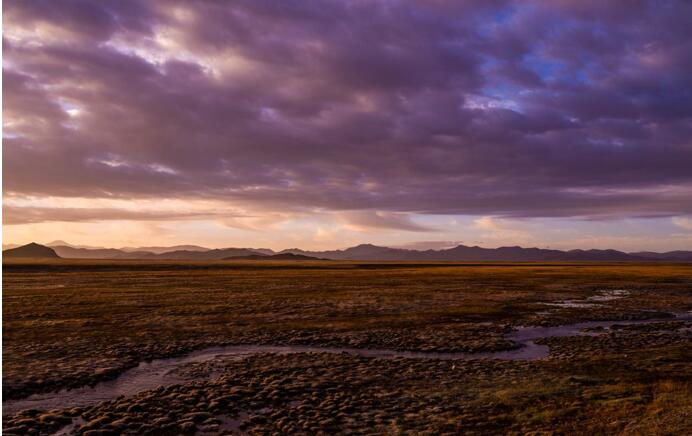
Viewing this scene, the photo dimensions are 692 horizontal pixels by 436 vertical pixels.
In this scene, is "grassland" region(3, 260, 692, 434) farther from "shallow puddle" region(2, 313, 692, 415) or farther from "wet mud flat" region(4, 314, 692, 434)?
"shallow puddle" region(2, 313, 692, 415)

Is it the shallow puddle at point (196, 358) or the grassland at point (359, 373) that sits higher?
the grassland at point (359, 373)

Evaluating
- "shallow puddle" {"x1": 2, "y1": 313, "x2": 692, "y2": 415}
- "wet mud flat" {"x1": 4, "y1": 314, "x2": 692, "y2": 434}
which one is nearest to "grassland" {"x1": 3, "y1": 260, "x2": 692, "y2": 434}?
"wet mud flat" {"x1": 4, "y1": 314, "x2": 692, "y2": 434}

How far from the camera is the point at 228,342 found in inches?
1105

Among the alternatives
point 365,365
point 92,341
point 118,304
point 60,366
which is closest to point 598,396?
point 365,365

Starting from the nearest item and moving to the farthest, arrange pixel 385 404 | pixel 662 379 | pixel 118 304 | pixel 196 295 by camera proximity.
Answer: pixel 385 404 < pixel 662 379 < pixel 118 304 < pixel 196 295

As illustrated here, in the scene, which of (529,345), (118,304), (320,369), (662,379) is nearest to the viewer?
(662,379)

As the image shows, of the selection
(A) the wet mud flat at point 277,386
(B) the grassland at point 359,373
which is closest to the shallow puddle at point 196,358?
(A) the wet mud flat at point 277,386

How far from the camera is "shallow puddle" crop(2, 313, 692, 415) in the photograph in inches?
674

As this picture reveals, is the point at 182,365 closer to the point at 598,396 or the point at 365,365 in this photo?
the point at 365,365

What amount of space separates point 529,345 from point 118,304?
1442 inches

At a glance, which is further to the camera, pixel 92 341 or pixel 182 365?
pixel 92 341

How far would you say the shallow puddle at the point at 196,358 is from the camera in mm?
17125

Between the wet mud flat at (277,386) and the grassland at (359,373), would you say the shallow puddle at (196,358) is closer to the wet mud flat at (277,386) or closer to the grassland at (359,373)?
the wet mud flat at (277,386)

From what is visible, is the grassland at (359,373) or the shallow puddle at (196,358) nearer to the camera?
the grassland at (359,373)
